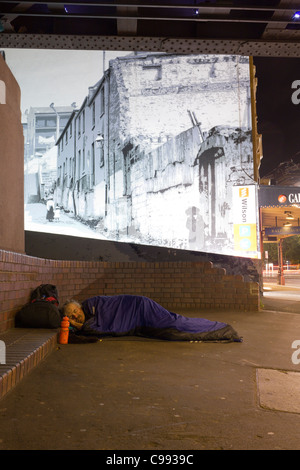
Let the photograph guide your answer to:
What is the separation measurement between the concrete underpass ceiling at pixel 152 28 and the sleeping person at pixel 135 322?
356 centimetres

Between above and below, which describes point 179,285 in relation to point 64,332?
above

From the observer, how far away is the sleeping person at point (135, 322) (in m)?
6.03

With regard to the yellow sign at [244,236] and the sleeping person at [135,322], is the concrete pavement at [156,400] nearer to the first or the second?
the sleeping person at [135,322]

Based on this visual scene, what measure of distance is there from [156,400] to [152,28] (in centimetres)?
344

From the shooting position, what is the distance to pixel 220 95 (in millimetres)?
12461

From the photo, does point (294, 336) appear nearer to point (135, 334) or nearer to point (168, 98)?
point (135, 334)

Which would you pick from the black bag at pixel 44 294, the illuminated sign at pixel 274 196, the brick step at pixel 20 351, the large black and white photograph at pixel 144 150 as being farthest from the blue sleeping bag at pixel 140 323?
the illuminated sign at pixel 274 196

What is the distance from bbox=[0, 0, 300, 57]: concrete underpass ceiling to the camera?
377 centimetres

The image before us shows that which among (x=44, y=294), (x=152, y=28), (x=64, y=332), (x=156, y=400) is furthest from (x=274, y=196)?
(x=156, y=400)

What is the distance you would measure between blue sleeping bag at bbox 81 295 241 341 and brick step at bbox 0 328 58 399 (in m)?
0.73

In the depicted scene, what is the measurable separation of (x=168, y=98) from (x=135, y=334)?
26.9 feet

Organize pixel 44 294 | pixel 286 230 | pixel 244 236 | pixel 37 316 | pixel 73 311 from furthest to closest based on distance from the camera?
pixel 286 230, pixel 244 236, pixel 44 294, pixel 73 311, pixel 37 316

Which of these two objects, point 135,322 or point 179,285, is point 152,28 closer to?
point 135,322

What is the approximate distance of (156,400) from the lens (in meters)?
3.32
